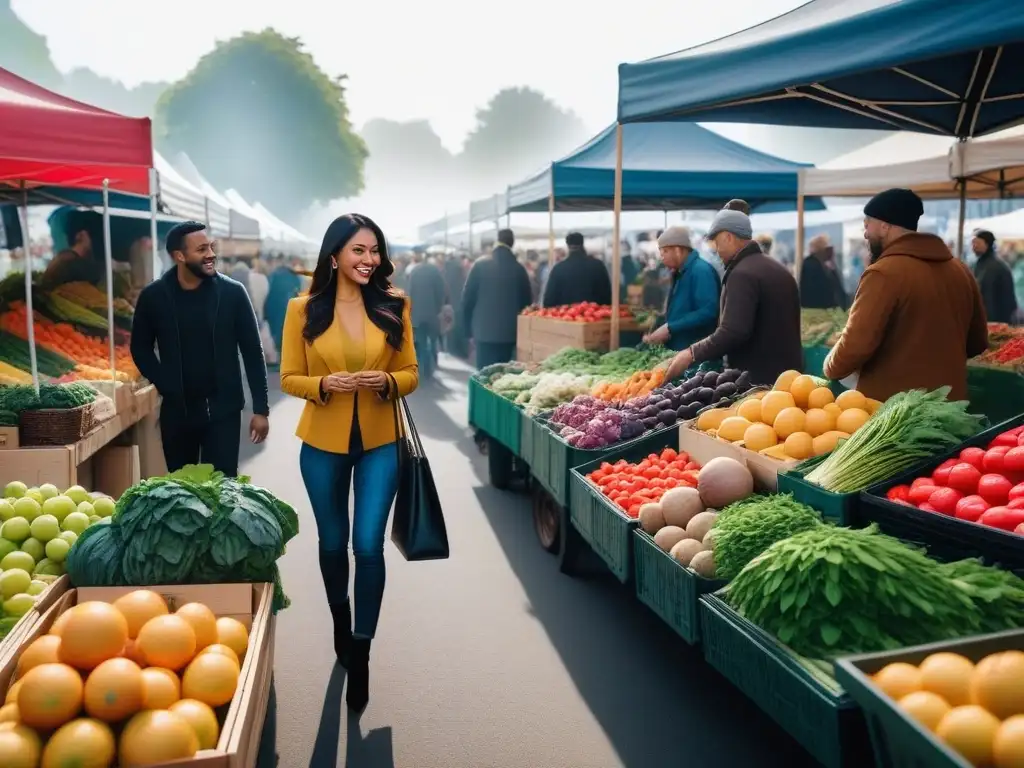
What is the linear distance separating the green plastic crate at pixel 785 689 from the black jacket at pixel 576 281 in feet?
27.1

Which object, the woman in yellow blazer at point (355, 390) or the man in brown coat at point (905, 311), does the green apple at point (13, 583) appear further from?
the man in brown coat at point (905, 311)

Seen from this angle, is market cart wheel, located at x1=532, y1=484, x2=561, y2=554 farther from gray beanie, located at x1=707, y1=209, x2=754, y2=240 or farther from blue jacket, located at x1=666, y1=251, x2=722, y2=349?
gray beanie, located at x1=707, y1=209, x2=754, y2=240

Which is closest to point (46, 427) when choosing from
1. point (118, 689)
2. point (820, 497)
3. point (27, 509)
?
point (27, 509)

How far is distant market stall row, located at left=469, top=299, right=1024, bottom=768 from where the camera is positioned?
2.60 meters

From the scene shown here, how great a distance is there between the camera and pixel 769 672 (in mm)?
3203

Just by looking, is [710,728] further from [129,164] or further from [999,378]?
[999,378]

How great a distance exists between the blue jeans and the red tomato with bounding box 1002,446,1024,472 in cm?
243

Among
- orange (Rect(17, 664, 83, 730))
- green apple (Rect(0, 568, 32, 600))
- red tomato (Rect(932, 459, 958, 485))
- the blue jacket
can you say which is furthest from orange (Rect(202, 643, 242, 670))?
the blue jacket

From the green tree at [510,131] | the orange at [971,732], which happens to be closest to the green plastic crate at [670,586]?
the orange at [971,732]

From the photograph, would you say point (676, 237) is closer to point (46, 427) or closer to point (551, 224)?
point (46, 427)

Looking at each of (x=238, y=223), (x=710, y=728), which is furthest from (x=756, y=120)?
(x=238, y=223)

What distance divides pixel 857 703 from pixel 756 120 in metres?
6.24

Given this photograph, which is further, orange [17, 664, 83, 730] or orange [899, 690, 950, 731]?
orange [17, 664, 83, 730]

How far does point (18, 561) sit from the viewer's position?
152 inches
